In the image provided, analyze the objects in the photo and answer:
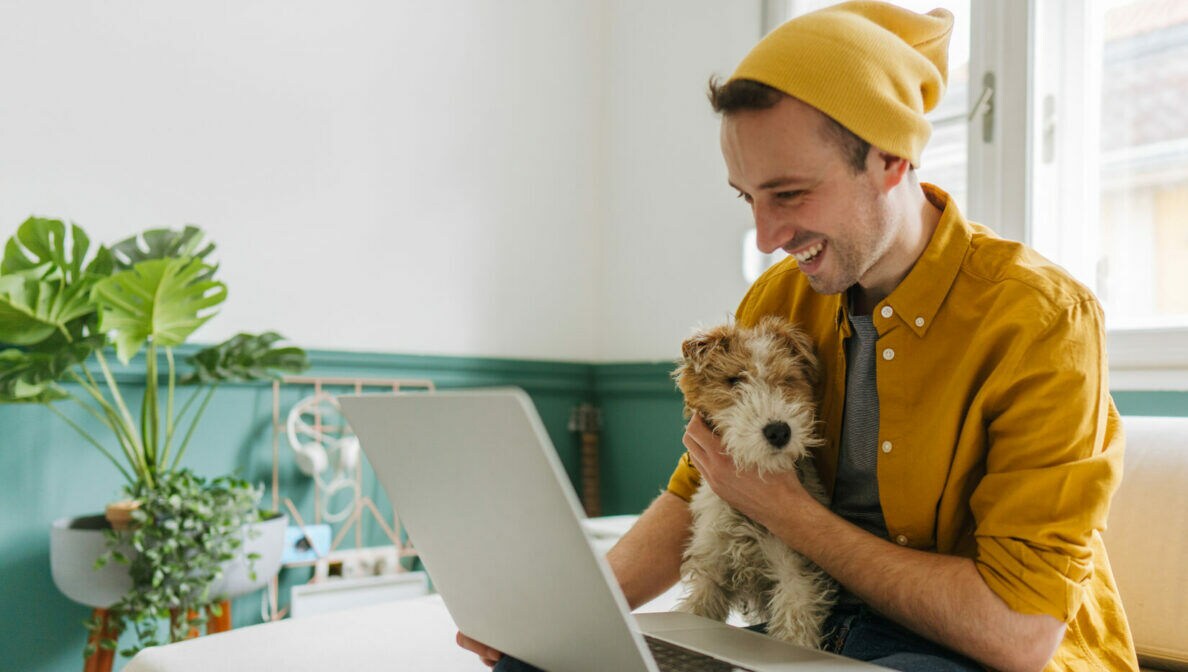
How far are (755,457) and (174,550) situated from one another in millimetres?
1501

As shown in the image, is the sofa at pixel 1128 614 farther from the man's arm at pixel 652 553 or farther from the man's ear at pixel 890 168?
the man's ear at pixel 890 168

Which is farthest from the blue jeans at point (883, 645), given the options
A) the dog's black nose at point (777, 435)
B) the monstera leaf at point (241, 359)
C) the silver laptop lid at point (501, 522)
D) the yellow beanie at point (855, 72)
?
the monstera leaf at point (241, 359)

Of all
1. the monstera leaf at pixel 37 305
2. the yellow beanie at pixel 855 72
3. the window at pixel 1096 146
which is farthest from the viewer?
the window at pixel 1096 146

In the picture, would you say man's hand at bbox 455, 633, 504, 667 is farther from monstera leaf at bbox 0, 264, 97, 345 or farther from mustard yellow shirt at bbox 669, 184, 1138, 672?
monstera leaf at bbox 0, 264, 97, 345

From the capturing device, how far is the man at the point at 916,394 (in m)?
0.98

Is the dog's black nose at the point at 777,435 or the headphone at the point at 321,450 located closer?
the dog's black nose at the point at 777,435

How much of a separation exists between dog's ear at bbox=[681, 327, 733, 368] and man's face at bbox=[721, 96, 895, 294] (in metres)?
0.15

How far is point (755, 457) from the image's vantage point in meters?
1.12

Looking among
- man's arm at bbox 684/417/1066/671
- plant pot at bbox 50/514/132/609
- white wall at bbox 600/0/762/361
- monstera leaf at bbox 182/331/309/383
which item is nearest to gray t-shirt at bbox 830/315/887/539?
man's arm at bbox 684/417/1066/671

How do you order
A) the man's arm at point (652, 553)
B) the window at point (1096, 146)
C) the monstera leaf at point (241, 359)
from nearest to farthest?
the man's arm at point (652, 553), the window at point (1096, 146), the monstera leaf at point (241, 359)

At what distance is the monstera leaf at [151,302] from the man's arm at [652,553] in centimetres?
122

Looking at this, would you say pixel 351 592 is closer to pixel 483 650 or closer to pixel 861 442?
pixel 483 650

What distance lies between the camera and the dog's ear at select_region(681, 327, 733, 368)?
1.26 metres

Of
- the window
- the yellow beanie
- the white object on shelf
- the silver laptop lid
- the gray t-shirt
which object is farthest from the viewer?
the white object on shelf
